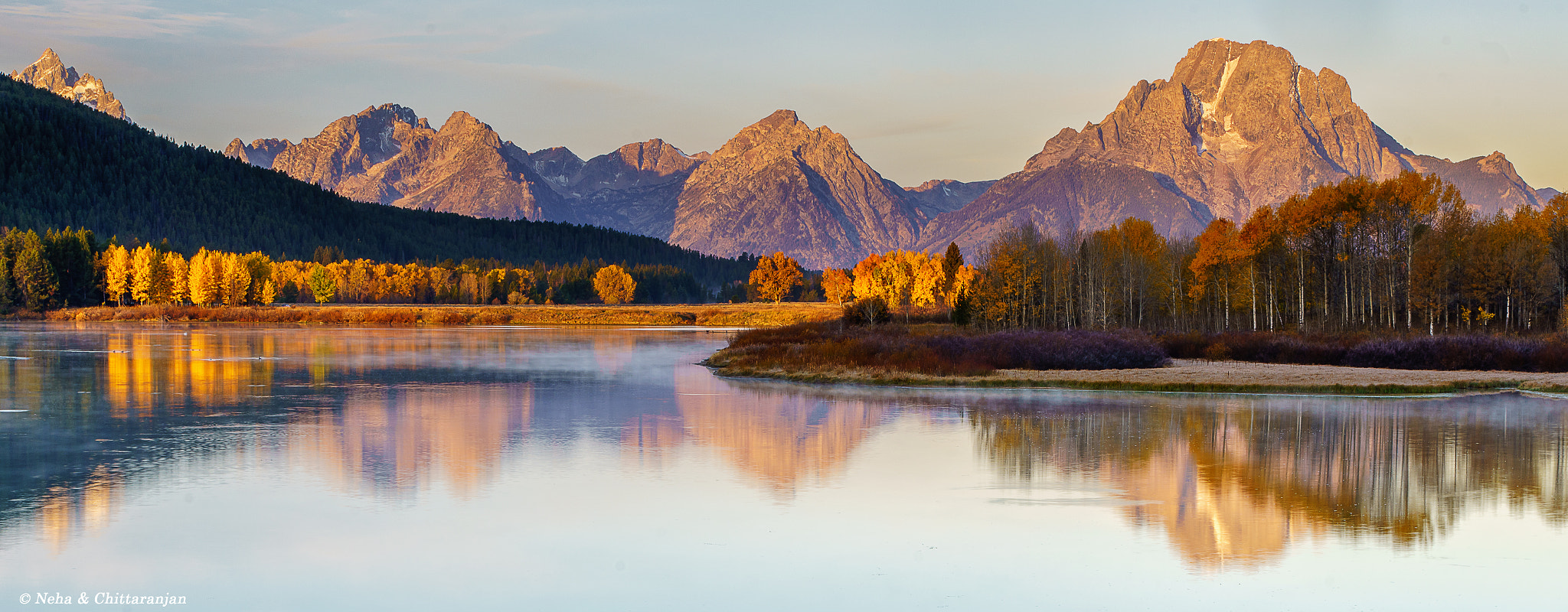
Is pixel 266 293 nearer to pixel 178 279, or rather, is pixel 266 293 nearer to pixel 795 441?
pixel 178 279

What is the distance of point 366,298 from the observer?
195875 mm

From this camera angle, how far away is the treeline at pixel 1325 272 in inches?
2889

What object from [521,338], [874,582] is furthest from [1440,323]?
[874,582]

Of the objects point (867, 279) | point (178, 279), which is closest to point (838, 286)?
point (867, 279)

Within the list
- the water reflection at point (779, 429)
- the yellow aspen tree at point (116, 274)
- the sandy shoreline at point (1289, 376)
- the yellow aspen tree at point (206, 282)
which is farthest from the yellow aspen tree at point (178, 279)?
the sandy shoreline at point (1289, 376)

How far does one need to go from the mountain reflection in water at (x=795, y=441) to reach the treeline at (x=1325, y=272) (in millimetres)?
42337

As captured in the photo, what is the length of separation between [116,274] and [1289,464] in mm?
157969

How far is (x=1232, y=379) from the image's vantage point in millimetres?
41469

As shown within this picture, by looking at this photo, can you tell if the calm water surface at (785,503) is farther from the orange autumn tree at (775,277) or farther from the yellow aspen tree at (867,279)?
the orange autumn tree at (775,277)

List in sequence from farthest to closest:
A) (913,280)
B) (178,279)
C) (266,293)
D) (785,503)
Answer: (266,293) → (178,279) → (913,280) → (785,503)

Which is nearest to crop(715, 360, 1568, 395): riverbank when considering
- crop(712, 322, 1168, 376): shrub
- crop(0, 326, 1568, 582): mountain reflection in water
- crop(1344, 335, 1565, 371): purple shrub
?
crop(712, 322, 1168, 376): shrub

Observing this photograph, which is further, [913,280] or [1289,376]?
[913,280]

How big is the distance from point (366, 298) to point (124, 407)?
173 metres

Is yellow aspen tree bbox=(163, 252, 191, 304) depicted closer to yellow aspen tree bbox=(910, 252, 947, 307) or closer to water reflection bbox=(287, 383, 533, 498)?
yellow aspen tree bbox=(910, 252, 947, 307)
